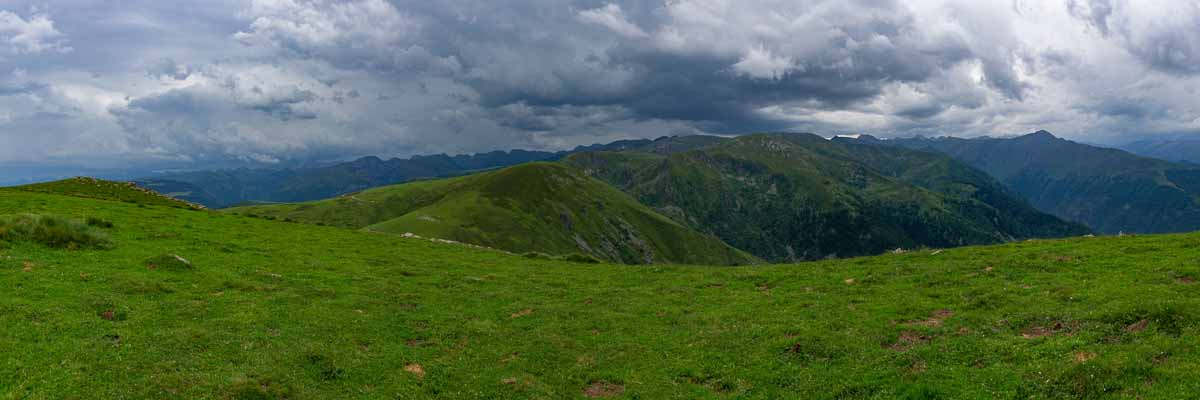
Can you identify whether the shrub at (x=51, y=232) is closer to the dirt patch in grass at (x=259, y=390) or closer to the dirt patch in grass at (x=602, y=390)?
the dirt patch in grass at (x=259, y=390)

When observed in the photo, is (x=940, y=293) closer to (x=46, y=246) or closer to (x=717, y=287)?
(x=717, y=287)

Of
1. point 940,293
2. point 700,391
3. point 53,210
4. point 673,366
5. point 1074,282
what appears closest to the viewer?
point 700,391

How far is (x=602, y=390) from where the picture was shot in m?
23.6

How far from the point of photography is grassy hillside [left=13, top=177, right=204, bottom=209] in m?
70.4

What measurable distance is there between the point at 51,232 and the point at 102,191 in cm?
4730

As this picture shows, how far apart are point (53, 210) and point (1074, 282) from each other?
261 ft

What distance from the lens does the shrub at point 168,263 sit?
35.2 metres

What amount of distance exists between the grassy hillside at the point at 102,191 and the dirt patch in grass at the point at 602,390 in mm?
72451

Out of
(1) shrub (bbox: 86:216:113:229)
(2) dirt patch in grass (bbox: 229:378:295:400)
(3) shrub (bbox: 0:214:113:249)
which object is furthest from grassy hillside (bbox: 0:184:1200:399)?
(1) shrub (bbox: 86:216:113:229)

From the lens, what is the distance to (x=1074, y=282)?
2930cm

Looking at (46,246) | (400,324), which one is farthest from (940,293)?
(46,246)

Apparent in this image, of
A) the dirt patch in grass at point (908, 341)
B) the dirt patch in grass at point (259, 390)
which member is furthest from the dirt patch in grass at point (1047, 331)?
the dirt patch in grass at point (259, 390)

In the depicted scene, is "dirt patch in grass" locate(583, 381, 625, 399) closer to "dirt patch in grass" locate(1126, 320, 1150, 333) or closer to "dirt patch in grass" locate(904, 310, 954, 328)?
"dirt patch in grass" locate(904, 310, 954, 328)

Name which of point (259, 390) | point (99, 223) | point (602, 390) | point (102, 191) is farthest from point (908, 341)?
point (102, 191)
